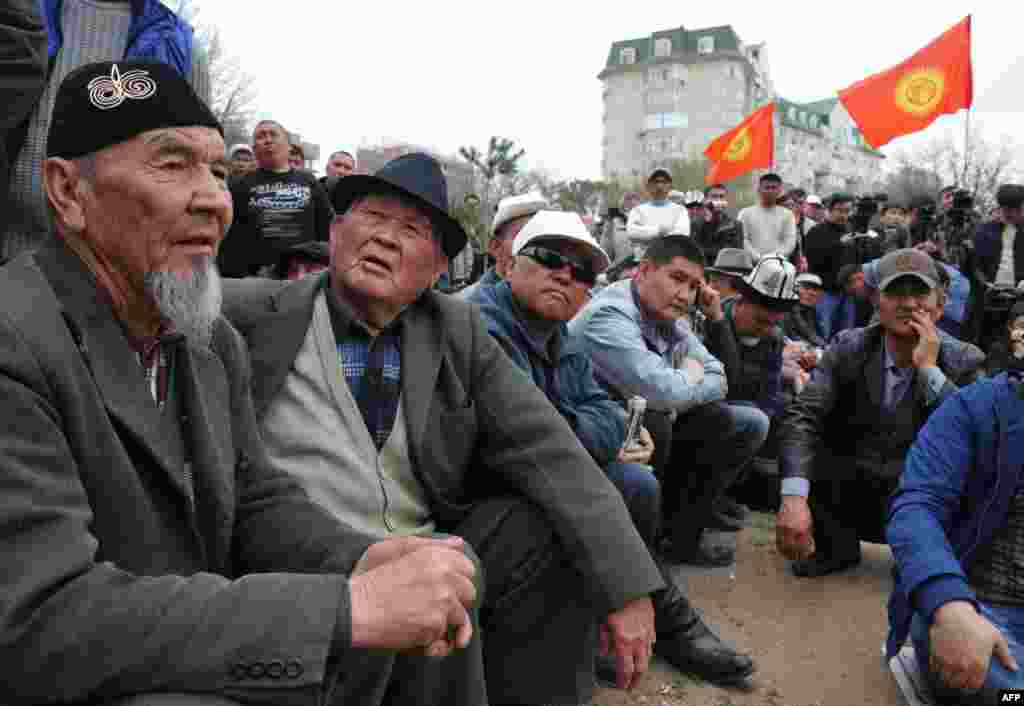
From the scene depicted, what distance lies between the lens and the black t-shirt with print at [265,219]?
5215 mm

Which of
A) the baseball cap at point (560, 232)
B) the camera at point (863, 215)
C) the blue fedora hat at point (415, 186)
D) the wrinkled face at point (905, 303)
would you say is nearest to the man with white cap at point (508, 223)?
the baseball cap at point (560, 232)

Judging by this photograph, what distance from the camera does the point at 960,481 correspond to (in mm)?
2789

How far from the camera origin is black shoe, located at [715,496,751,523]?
16.9 feet

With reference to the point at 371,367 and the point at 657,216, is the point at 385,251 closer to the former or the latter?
the point at 371,367

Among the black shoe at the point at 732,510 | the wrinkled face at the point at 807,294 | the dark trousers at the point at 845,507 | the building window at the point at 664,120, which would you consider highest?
the building window at the point at 664,120

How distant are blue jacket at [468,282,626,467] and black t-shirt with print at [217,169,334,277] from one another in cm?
241

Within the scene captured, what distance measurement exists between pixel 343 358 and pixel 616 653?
3.66ft

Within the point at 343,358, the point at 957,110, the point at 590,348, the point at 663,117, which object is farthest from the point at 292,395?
the point at 663,117

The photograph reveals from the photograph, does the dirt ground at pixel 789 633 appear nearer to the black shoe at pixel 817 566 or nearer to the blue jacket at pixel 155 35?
the black shoe at pixel 817 566

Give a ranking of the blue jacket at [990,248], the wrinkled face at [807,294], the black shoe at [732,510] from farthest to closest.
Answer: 1. the blue jacket at [990,248]
2. the wrinkled face at [807,294]
3. the black shoe at [732,510]

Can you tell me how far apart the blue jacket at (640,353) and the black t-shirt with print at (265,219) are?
2.16 m

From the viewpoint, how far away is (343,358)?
2342 mm

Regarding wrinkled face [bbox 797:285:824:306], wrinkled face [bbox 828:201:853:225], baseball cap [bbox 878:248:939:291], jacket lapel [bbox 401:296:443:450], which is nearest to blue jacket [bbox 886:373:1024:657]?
baseball cap [bbox 878:248:939:291]

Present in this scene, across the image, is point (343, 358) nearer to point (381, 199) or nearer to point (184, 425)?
point (381, 199)
